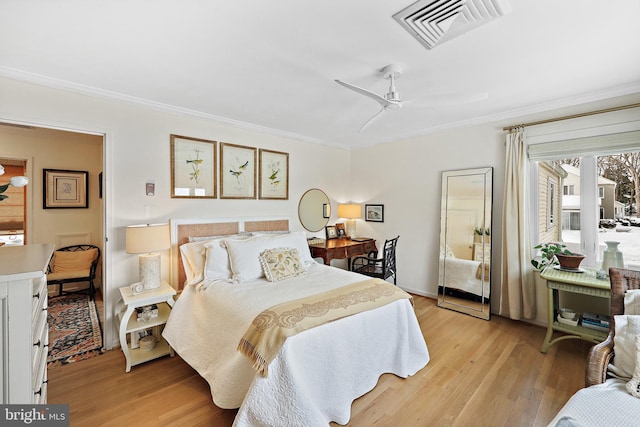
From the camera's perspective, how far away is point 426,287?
4188 millimetres

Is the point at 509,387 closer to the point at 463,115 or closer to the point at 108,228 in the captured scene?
the point at 463,115

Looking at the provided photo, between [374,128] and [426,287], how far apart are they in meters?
2.47

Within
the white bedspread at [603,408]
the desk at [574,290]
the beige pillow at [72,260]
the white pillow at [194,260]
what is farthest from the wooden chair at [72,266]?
the desk at [574,290]

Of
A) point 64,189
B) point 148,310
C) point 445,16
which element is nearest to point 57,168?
point 64,189

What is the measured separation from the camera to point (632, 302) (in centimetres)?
172

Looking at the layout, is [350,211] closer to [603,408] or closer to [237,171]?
[237,171]

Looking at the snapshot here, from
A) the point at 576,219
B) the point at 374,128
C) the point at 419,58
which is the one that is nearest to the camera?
the point at 419,58

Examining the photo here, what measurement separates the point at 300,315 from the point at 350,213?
123 inches

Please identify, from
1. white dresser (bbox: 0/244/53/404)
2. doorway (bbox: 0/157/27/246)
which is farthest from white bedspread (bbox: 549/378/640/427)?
doorway (bbox: 0/157/27/246)

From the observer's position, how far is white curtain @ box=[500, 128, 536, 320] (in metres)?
3.16

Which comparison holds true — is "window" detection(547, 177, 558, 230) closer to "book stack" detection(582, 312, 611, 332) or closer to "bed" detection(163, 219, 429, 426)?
"book stack" detection(582, 312, 611, 332)

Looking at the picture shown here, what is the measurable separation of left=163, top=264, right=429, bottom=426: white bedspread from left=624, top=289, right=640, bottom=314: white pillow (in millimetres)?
1334

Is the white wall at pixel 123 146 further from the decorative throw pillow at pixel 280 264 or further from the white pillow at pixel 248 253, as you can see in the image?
the decorative throw pillow at pixel 280 264

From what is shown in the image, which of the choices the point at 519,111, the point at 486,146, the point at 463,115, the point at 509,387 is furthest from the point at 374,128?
the point at 509,387
